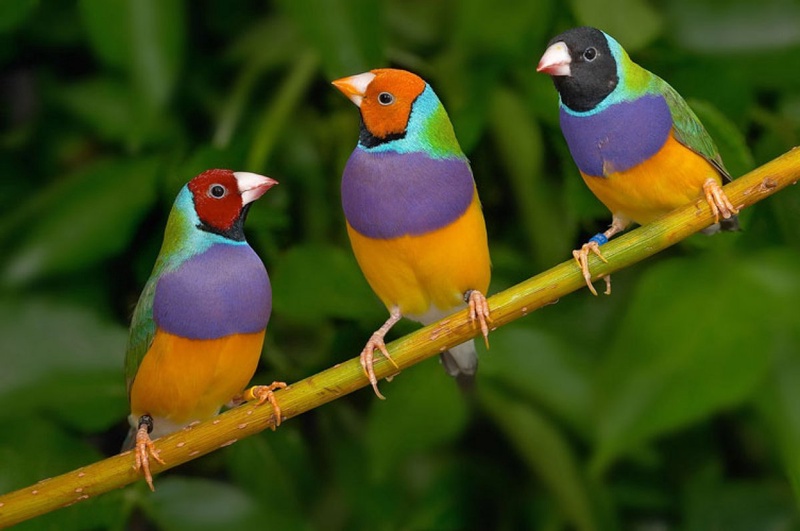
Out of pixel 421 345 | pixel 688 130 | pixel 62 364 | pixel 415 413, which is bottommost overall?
pixel 421 345

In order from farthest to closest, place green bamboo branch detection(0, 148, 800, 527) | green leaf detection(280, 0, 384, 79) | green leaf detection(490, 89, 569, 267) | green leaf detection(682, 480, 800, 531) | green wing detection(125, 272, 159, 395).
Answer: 1. green leaf detection(682, 480, 800, 531)
2. green leaf detection(490, 89, 569, 267)
3. green leaf detection(280, 0, 384, 79)
4. green wing detection(125, 272, 159, 395)
5. green bamboo branch detection(0, 148, 800, 527)

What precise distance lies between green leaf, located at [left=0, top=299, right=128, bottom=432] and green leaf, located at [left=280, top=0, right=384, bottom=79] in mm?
406

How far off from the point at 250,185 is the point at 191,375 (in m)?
0.18

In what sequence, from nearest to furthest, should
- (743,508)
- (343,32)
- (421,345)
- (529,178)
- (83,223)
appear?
(421,345) → (343,32) → (83,223) → (529,178) → (743,508)

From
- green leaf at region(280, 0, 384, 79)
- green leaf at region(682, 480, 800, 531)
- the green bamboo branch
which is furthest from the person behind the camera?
green leaf at region(682, 480, 800, 531)

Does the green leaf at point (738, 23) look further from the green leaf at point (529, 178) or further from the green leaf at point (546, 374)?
the green leaf at point (546, 374)

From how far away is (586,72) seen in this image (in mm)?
660

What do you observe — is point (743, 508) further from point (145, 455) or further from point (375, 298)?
point (145, 455)

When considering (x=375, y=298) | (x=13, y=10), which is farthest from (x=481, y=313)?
(x=13, y=10)

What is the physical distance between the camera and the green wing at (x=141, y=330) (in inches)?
30.0

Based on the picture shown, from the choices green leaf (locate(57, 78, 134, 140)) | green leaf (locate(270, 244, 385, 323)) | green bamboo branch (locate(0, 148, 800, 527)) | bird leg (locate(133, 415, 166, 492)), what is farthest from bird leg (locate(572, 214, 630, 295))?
green leaf (locate(57, 78, 134, 140))

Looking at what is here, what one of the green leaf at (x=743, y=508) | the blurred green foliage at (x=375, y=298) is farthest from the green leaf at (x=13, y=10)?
the green leaf at (x=743, y=508)

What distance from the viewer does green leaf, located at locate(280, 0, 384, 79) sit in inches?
38.7

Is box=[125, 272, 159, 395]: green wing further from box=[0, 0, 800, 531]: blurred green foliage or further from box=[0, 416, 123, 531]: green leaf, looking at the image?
box=[0, 416, 123, 531]: green leaf
